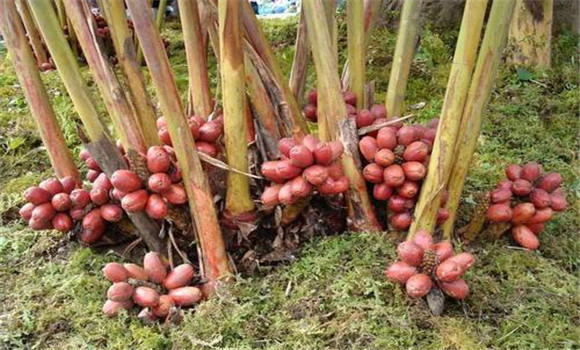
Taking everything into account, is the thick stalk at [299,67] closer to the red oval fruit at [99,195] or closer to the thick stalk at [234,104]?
the thick stalk at [234,104]

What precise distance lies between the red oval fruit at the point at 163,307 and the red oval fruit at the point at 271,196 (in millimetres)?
296

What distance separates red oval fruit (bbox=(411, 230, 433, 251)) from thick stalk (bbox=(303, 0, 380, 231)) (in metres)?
0.21

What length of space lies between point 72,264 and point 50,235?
6.8 inches

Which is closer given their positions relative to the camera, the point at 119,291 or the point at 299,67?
the point at 119,291

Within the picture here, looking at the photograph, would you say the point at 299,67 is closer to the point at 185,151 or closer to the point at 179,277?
the point at 185,151

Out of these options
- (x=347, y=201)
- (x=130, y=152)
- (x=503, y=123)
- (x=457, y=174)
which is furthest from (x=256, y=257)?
(x=503, y=123)

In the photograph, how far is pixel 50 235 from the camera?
5.36ft

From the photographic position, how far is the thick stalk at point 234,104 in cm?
121

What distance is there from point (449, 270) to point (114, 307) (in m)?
0.71

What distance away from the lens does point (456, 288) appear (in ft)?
3.98

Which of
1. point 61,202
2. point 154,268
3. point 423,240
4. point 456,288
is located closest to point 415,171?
point 423,240

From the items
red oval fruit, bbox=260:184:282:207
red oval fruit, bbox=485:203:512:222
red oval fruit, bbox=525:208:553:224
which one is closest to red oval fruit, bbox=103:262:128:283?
red oval fruit, bbox=260:184:282:207

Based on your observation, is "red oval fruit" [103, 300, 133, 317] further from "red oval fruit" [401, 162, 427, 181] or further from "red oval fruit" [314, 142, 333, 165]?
"red oval fruit" [401, 162, 427, 181]

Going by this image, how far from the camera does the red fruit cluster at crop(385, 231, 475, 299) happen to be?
3.88ft
